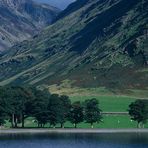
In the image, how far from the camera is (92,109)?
182 m

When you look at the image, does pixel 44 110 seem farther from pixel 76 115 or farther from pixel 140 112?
pixel 140 112

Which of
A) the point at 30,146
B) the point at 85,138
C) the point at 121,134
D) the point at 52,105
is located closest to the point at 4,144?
the point at 30,146

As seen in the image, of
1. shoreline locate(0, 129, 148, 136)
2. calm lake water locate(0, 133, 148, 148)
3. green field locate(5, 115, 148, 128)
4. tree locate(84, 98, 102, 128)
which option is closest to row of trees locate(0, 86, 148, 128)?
tree locate(84, 98, 102, 128)

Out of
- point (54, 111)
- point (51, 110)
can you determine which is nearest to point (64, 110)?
point (54, 111)

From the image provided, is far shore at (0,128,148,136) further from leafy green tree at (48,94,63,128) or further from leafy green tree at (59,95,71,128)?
leafy green tree at (59,95,71,128)

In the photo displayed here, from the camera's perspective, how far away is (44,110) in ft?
596

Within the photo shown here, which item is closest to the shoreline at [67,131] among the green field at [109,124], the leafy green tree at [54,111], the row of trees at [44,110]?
the leafy green tree at [54,111]

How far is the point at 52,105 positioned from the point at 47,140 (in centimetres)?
4133

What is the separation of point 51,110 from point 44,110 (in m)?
1.82

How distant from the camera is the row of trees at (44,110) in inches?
7111

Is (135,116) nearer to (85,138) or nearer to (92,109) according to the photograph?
(92,109)

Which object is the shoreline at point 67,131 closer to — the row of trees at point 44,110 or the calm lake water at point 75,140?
the calm lake water at point 75,140

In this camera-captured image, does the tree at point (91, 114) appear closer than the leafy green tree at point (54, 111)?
No

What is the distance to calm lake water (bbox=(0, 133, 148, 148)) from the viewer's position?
128 metres
